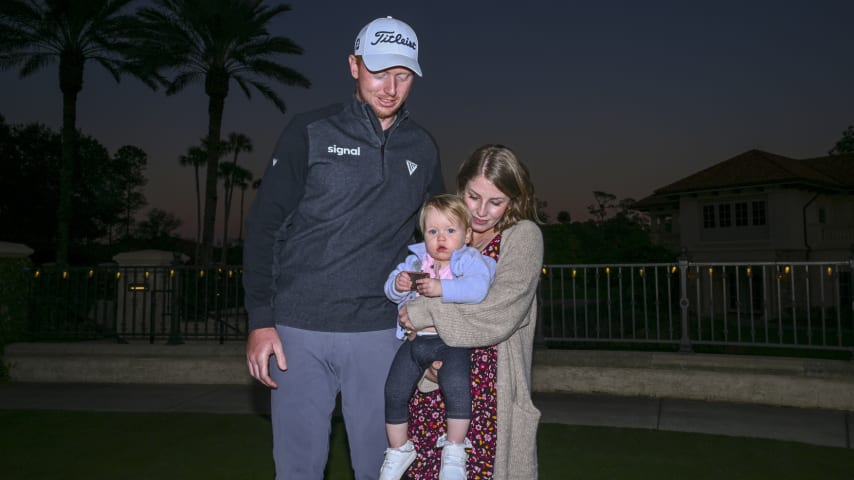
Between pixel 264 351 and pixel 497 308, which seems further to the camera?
pixel 264 351

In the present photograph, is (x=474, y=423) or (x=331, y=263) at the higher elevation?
(x=331, y=263)

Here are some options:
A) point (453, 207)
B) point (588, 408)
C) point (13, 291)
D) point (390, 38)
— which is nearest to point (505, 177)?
point (453, 207)

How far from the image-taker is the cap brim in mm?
2648

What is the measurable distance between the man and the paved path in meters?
4.44

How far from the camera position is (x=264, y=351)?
261 centimetres

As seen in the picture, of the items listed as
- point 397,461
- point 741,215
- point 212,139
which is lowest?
point 397,461

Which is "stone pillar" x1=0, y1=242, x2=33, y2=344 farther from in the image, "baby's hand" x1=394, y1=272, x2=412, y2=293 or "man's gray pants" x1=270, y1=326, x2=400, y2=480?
"baby's hand" x1=394, y1=272, x2=412, y2=293

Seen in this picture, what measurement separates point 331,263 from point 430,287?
1.57 ft

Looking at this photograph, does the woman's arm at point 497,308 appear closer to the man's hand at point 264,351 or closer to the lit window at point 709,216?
the man's hand at point 264,351

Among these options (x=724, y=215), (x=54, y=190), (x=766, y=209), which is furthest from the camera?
(x=54, y=190)

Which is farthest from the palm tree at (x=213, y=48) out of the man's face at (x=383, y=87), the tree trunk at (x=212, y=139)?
the man's face at (x=383, y=87)

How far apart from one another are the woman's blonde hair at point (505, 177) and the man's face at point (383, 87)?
0.41 m

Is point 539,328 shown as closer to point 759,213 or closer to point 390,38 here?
point 390,38

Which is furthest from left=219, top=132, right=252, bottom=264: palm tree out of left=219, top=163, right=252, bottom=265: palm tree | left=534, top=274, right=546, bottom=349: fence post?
left=534, top=274, right=546, bottom=349: fence post
